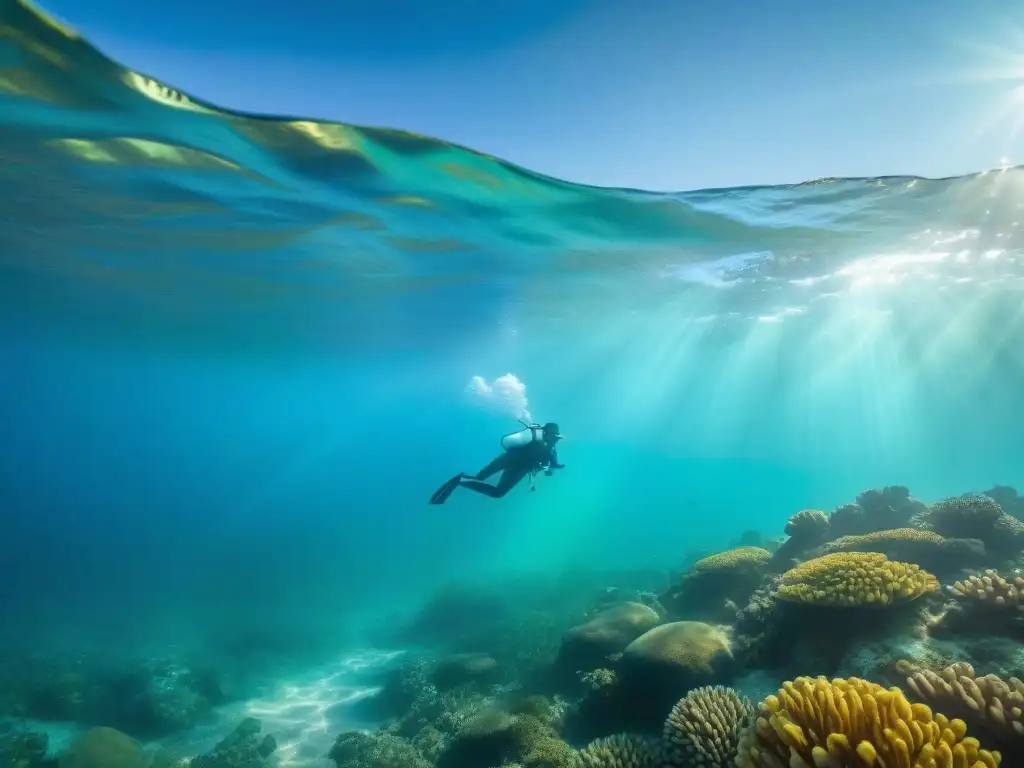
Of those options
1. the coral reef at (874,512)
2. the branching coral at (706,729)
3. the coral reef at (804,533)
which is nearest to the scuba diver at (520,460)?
the coral reef at (804,533)

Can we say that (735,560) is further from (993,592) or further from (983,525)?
(993,592)

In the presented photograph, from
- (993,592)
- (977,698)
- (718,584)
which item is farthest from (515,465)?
(977,698)

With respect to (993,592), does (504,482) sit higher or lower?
lower

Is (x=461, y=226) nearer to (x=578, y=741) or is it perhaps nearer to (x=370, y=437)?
(x=578, y=741)

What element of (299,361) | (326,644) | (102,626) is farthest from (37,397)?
(326,644)

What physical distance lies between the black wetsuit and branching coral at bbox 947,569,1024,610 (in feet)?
24.5

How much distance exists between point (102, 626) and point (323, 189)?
26.3m

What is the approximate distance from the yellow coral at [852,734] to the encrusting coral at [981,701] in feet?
3.52

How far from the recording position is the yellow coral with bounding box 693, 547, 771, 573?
34.7ft

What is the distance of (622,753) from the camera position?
586 cm

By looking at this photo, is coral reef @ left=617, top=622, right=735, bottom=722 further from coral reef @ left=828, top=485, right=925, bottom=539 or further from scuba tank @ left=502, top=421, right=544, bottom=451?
coral reef @ left=828, top=485, right=925, bottom=539

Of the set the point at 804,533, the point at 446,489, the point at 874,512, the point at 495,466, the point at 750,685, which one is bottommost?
the point at 750,685

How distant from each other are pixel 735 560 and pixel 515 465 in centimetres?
536

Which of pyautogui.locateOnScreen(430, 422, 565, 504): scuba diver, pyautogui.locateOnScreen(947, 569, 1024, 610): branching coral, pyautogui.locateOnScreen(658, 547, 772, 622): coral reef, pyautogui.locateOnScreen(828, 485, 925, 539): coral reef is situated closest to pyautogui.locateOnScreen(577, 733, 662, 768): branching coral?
pyautogui.locateOnScreen(947, 569, 1024, 610): branching coral
